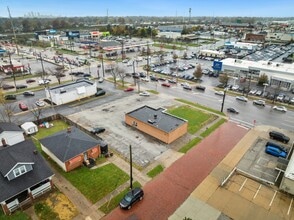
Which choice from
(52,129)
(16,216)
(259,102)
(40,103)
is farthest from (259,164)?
(40,103)

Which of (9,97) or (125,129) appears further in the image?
(9,97)

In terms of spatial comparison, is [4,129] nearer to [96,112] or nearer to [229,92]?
[96,112]

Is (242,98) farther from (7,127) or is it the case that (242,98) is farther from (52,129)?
(7,127)

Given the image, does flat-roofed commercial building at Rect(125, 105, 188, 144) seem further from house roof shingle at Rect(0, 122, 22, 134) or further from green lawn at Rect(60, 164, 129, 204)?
house roof shingle at Rect(0, 122, 22, 134)

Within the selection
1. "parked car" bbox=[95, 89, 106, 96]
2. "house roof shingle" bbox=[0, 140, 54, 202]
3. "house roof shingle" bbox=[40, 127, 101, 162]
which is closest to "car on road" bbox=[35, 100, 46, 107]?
"parked car" bbox=[95, 89, 106, 96]

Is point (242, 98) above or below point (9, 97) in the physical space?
below
